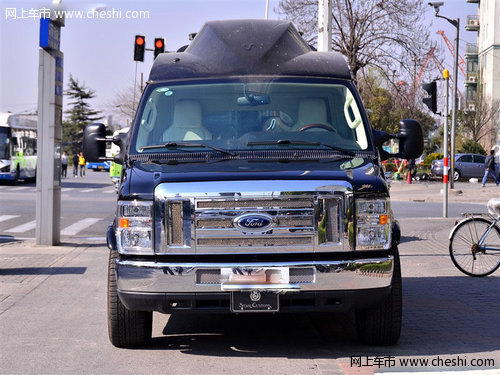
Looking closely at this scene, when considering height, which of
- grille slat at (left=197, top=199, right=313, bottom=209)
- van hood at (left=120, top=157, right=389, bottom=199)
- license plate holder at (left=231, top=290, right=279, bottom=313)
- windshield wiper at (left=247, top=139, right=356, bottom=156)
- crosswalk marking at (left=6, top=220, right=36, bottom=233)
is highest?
windshield wiper at (left=247, top=139, right=356, bottom=156)

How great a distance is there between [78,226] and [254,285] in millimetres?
13063

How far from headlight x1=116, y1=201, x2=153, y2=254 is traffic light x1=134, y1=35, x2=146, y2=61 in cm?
1868

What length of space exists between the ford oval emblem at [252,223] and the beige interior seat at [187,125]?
1.22 meters

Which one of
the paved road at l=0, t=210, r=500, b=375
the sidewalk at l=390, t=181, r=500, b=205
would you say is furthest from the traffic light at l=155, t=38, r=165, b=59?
the paved road at l=0, t=210, r=500, b=375

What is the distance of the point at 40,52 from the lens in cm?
Answer: 1409

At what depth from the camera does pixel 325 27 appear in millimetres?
15562

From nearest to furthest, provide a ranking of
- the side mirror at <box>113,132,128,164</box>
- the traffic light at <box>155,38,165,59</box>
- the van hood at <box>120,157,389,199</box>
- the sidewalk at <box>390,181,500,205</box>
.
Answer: the van hood at <box>120,157,389,199</box> < the side mirror at <box>113,132,128,164</box> < the traffic light at <box>155,38,165,59</box> < the sidewalk at <box>390,181,500,205</box>

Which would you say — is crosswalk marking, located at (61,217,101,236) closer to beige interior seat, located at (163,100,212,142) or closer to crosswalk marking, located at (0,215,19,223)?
crosswalk marking, located at (0,215,19,223)

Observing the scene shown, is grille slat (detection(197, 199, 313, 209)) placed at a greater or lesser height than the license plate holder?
greater

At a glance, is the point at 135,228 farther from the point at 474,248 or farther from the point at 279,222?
the point at 474,248

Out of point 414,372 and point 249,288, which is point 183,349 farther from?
point 414,372

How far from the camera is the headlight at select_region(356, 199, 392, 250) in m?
6.14

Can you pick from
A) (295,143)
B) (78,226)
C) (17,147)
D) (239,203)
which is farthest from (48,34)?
(17,147)

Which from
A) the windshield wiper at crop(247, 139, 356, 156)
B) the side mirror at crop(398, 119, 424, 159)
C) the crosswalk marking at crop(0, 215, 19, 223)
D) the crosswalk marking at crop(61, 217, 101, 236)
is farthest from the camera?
the crosswalk marking at crop(0, 215, 19, 223)
